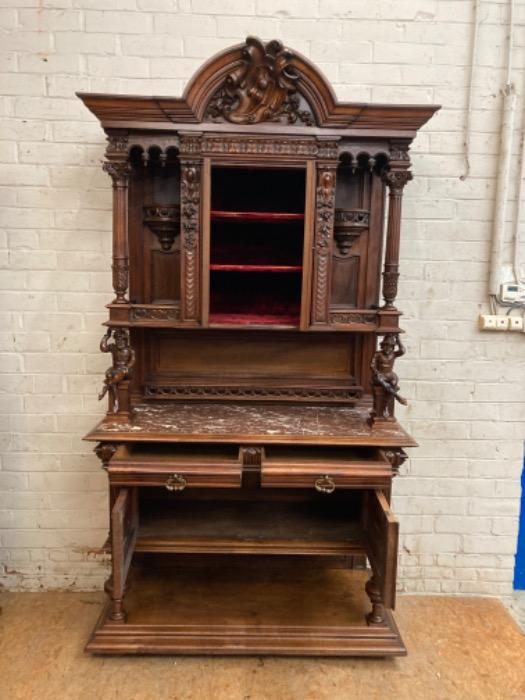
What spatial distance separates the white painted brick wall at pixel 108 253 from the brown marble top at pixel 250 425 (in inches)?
16.6

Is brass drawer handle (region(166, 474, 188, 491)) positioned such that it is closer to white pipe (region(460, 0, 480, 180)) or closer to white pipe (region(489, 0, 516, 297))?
white pipe (region(489, 0, 516, 297))

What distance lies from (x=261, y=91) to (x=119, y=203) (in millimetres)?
695

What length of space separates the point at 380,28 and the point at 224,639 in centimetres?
269

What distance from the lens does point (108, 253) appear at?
2.36 m

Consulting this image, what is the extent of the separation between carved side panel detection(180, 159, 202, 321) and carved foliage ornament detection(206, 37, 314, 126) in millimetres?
231

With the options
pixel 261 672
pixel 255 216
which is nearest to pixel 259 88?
pixel 255 216

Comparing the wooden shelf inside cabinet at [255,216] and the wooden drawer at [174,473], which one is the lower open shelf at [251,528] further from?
Result: the wooden shelf inside cabinet at [255,216]

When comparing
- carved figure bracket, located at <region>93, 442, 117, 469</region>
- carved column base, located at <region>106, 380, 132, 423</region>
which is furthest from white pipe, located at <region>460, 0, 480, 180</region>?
carved figure bracket, located at <region>93, 442, 117, 469</region>

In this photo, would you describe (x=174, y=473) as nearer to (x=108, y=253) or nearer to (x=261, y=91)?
(x=108, y=253)

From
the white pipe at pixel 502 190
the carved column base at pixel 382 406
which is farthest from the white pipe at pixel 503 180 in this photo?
the carved column base at pixel 382 406

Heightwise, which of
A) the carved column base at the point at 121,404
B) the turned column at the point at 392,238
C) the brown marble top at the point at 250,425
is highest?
the turned column at the point at 392,238

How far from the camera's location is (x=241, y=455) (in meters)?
1.96

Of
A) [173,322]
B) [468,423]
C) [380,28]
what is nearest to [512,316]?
[468,423]

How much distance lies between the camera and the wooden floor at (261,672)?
1.89 metres
